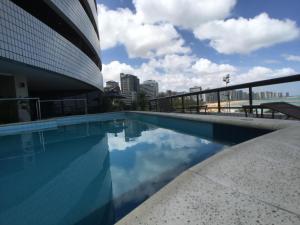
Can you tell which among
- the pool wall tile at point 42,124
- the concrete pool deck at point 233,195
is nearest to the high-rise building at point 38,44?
the pool wall tile at point 42,124

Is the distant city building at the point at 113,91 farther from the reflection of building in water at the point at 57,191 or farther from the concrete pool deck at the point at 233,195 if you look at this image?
the concrete pool deck at the point at 233,195

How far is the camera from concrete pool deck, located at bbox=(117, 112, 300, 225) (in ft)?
3.67

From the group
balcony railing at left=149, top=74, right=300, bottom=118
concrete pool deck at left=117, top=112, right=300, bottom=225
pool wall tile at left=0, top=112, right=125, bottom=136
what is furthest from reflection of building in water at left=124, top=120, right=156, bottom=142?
pool wall tile at left=0, top=112, right=125, bottom=136

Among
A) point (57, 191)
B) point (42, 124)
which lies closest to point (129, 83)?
point (42, 124)

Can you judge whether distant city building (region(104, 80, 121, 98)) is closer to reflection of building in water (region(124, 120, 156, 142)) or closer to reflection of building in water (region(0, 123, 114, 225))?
reflection of building in water (region(124, 120, 156, 142))

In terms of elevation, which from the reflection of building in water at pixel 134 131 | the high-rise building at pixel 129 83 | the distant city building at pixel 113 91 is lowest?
the reflection of building in water at pixel 134 131

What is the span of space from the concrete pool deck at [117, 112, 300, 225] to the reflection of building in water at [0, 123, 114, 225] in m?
0.82

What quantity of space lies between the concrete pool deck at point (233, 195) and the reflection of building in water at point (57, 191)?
0.82 m

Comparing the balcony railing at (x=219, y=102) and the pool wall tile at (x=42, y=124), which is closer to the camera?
the balcony railing at (x=219, y=102)

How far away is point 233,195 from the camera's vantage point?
134 centimetres

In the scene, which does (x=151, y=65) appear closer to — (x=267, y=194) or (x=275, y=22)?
(x=275, y=22)

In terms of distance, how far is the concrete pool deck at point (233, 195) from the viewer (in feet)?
3.67

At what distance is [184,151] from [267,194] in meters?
2.93

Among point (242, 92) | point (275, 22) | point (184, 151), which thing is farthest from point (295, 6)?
point (184, 151)
